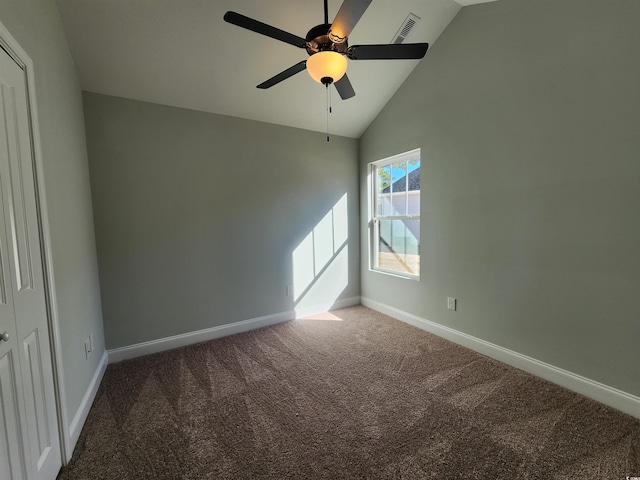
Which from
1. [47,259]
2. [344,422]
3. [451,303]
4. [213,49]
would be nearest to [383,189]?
[451,303]

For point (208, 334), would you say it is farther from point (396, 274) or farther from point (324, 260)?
point (396, 274)

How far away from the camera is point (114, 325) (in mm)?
2469

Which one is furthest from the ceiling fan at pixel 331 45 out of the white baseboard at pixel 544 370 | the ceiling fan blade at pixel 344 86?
the white baseboard at pixel 544 370

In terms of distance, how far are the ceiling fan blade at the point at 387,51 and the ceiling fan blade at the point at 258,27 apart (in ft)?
1.02

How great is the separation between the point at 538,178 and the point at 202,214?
9.83 ft

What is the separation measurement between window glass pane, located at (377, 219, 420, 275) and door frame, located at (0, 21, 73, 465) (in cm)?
303

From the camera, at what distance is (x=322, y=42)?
1502mm

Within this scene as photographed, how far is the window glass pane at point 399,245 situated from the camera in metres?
3.16

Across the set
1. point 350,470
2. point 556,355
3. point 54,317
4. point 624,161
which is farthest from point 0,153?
point 556,355

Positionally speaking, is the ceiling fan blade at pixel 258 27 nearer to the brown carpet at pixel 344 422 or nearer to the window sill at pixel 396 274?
the brown carpet at pixel 344 422

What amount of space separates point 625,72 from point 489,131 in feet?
2.59

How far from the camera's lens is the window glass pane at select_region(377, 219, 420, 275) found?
3.16 m

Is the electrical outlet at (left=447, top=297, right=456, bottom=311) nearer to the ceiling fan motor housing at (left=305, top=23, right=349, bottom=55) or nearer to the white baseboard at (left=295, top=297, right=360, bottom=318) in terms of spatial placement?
the white baseboard at (left=295, top=297, right=360, bottom=318)

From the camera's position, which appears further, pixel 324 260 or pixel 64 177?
pixel 324 260
